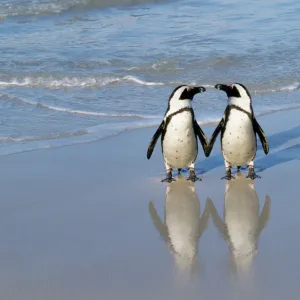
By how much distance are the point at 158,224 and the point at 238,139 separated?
1201mm

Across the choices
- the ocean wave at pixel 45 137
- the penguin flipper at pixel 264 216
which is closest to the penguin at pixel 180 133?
the penguin flipper at pixel 264 216

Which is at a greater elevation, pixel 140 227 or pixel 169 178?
pixel 140 227

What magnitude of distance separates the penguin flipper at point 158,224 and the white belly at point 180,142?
0.60m

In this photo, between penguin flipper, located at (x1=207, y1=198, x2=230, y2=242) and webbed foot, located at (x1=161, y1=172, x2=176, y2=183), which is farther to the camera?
webbed foot, located at (x1=161, y1=172, x2=176, y2=183)

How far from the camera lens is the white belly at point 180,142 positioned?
6.63 m

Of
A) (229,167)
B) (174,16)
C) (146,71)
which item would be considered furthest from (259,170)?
(174,16)

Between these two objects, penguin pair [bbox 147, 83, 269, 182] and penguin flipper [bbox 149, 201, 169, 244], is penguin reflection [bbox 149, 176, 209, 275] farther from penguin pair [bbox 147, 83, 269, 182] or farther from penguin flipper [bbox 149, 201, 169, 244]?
penguin pair [bbox 147, 83, 269, 182]

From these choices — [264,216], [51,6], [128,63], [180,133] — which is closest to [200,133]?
[180,133]

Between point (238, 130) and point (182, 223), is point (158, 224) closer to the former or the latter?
point (182, 223)

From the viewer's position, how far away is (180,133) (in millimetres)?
6672

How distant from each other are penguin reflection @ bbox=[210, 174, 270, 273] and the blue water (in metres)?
1.96

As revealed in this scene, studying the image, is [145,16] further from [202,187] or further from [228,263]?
[228,263]

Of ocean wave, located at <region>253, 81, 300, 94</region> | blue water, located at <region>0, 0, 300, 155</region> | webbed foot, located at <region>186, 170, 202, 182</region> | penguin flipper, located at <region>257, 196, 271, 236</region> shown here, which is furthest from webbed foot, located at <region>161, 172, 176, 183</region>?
ocean wave, located at <region>253, 81, 300, 94</region>

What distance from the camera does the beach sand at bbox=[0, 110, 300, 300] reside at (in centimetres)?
482
